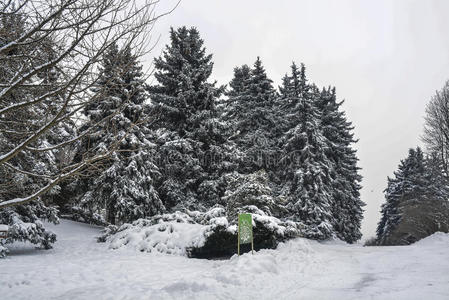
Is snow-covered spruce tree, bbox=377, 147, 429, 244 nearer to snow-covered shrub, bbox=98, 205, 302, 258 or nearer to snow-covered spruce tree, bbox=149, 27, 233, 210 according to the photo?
snow-covered spruce tree, bbox=149, 27, 233, 210

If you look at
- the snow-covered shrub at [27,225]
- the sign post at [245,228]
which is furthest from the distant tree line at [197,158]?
the sign post at [245,228]

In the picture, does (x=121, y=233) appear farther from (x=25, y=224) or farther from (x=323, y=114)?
(x=323, y=114)

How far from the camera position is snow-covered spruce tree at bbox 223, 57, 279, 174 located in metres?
20.6

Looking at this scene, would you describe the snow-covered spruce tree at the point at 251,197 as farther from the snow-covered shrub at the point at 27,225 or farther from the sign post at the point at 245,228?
the snow-covered shrub at the point at 27,225

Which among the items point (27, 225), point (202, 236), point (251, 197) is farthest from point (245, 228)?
point (27, 225)

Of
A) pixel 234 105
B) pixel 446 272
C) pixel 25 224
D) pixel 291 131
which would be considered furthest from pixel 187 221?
pixel 234 105

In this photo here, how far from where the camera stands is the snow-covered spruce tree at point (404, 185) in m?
26.9

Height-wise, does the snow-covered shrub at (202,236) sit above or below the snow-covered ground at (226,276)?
above

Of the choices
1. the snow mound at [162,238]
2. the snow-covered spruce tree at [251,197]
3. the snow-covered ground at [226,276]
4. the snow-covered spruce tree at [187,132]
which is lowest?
the snow-covered ground at [226,276]

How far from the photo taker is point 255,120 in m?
22.1

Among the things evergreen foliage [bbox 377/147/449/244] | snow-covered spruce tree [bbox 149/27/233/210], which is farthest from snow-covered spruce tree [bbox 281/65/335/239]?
evergreen foliage [bbox 377/147/449/244]

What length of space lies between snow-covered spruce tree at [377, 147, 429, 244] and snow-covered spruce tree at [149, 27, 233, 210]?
64.1 feet

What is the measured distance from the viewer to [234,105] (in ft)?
75.8

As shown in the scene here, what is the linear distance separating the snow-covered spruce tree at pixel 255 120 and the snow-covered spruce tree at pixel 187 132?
124 inches
